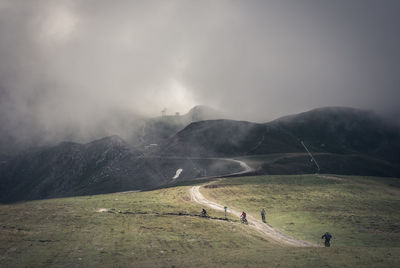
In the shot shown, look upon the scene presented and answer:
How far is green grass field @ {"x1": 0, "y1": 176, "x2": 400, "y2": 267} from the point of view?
1489 inches

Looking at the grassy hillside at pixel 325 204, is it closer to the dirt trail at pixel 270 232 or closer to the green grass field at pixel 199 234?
the green grass field at pixel 199 234

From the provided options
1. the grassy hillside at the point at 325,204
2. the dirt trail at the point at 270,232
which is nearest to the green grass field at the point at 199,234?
the grassy hillside at the point at 325,204

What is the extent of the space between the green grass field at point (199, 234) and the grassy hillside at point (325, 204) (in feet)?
0.72

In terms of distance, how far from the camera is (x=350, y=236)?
184 feet

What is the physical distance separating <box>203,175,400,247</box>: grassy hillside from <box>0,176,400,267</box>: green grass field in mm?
218

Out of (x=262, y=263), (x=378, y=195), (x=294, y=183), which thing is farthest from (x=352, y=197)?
(x=262, y=263)

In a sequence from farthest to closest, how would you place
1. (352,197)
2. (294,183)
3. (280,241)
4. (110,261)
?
(294,183)
(352,197)
(280,241)
(110,261)

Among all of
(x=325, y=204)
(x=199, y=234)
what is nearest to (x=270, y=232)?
(x=199, y=234)

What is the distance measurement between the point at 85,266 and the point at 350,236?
43114 millimetres

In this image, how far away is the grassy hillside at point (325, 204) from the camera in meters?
58.4

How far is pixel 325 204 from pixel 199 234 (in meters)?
45.7

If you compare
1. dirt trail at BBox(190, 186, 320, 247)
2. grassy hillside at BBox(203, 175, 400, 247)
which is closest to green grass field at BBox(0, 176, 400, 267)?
grassy hillside at BBox(203, 175, 400, 247)

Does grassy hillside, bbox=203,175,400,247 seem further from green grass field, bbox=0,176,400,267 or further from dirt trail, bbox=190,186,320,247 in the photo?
dirt trail, bbox=190,186,320,247

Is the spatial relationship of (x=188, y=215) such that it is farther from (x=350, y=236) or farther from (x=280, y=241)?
(x=350, y=236)
